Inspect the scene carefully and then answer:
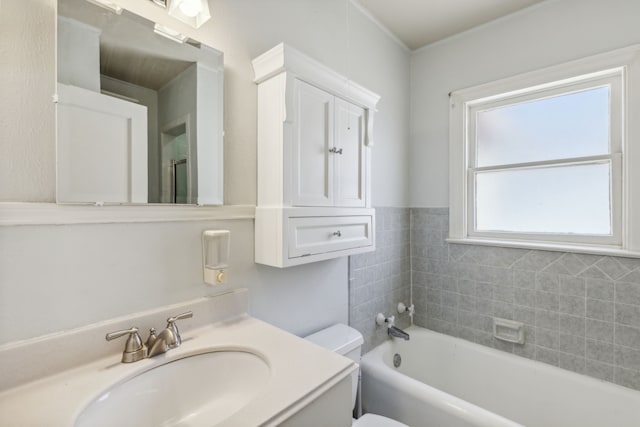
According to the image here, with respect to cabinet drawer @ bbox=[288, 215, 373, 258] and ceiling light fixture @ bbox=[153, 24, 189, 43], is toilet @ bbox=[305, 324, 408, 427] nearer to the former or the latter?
cabinet drawer @ bbox=[288, 215, 373, 258]

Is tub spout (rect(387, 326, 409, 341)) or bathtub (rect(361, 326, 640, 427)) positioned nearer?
bathtub (rect(361, 326, 640, 427))

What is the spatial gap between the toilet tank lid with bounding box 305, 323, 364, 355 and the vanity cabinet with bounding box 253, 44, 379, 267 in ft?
1.35

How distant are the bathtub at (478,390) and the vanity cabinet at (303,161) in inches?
29.2

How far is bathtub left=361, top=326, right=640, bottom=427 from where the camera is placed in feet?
4.33

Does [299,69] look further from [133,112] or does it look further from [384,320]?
[384,320]

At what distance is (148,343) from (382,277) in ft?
4.65

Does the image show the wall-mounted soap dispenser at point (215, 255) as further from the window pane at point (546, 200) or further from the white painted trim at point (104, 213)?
the window pane at point (546, 200)

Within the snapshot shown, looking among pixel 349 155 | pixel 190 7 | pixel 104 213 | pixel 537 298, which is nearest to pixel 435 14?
pixel 349 155

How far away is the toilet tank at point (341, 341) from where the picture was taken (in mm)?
1345

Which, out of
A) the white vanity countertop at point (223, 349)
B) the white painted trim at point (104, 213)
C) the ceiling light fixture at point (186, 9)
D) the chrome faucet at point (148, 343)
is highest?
the ceiling light fixture at point (186, 9)

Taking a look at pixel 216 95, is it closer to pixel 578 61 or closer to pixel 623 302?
pixel 578 61

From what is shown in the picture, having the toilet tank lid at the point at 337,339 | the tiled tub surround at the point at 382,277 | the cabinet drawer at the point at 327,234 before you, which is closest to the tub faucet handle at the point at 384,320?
the tiled tub surround at the point at 382,277

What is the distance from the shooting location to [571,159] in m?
1.68

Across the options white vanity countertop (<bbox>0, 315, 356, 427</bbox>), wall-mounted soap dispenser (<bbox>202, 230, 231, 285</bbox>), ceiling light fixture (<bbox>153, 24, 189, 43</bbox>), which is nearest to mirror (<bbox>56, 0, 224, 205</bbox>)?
ceiling light fixture (<bbox>153, 24, 189, 43</bbox>)
